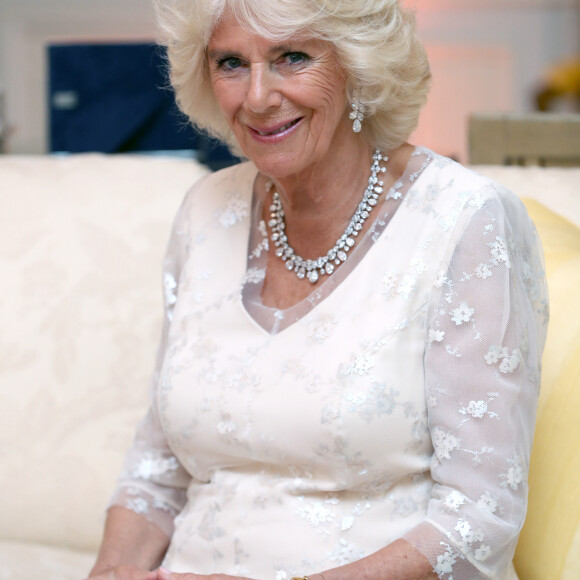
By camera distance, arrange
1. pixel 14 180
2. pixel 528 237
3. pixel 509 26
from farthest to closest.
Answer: pixel 509 26, pixel 14 180, pixel 528 237

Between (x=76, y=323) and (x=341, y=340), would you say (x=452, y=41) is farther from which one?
(x=341, y=340)

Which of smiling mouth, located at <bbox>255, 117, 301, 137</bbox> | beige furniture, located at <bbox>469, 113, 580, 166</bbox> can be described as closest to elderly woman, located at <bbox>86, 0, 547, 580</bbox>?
smiling mouth, located at <bbox>255, 117, 301, 137</bbox>

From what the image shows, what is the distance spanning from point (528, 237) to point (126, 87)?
2592mm

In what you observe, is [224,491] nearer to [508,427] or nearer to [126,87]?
[508,427]

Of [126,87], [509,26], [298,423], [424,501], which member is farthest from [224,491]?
[509,26]

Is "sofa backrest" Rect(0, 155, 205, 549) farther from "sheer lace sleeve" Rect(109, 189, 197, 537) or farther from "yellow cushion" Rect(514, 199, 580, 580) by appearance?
"yellow cushion" Rect(514, 199, 580, 580)

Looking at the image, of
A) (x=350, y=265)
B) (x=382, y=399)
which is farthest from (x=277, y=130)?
(x=382, y=399)

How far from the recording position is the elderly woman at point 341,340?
1.15 m

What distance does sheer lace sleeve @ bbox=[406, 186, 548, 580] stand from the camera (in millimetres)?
1130

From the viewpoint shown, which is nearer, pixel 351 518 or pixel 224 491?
pixel 351 518

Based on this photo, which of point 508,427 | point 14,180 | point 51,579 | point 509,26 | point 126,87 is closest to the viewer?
point 508,427

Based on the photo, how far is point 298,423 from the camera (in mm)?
1212

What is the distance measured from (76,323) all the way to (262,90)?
78 centimetres

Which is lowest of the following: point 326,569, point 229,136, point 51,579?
point 51,579
